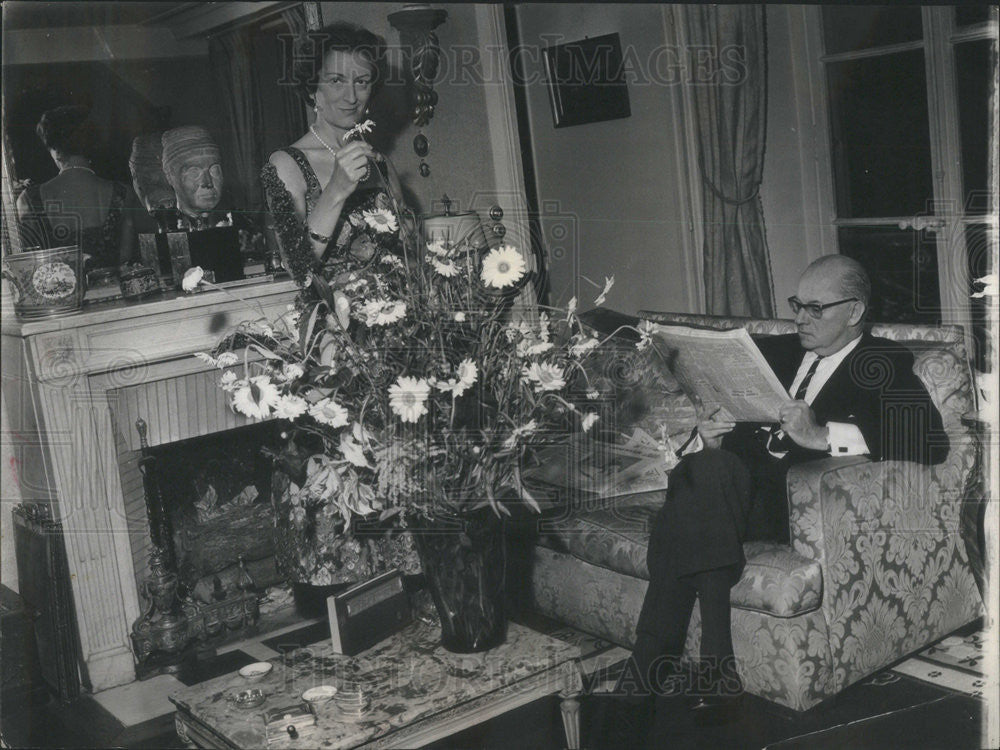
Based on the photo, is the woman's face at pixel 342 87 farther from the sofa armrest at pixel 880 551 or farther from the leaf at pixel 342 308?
the sofa armrest at pixel 880 551

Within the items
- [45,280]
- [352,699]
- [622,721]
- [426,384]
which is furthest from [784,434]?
[45,280]

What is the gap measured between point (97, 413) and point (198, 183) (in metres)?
0.76

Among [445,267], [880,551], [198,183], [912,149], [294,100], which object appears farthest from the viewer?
[912,149]

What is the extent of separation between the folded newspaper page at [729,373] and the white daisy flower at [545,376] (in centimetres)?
49

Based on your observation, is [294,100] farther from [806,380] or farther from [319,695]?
[319,695]

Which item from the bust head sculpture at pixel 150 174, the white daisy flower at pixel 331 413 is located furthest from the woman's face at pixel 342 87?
the white daisy flower at pixel 331 413

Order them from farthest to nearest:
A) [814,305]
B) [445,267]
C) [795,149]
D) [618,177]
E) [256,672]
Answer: [618,177]
[795,149]
[814,305]
[256,672]
[445,267]

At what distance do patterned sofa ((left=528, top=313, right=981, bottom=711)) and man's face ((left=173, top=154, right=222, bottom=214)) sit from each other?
1.50m

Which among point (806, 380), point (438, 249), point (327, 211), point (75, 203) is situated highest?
point (75, 203)

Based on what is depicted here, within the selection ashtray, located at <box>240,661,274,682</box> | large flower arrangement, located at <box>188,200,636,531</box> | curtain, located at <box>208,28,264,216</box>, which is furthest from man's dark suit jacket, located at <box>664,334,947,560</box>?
curtain, located at <box>208,28,264,216</box>

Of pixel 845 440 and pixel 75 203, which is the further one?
pixel 75 203

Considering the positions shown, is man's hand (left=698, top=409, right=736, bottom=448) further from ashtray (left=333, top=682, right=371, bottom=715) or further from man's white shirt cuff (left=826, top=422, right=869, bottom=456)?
ashtray (left=333, top=682, right=371, bottom=715)

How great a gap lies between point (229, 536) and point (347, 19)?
73.2 inches

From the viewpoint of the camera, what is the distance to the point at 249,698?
1.69 m
